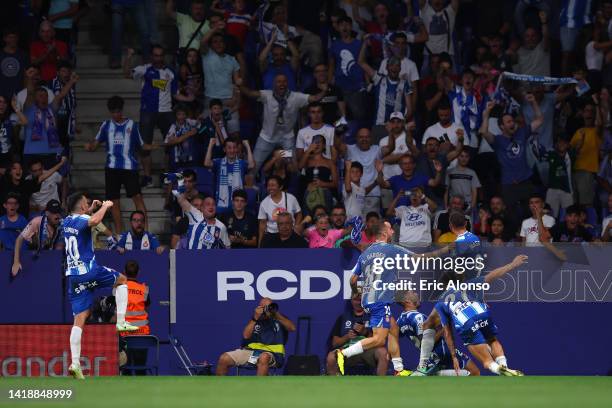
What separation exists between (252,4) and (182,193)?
15.3ft

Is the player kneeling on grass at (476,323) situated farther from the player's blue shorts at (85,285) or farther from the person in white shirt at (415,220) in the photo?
the player's blue shorts at (85,285)

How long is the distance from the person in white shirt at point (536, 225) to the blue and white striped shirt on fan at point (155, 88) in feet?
20.5

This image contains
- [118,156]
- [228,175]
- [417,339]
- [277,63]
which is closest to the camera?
[417,339]

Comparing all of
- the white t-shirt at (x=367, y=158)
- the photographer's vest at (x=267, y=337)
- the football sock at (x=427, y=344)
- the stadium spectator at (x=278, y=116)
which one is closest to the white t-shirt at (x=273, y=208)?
the white t-shirt at (x=367, y=158)

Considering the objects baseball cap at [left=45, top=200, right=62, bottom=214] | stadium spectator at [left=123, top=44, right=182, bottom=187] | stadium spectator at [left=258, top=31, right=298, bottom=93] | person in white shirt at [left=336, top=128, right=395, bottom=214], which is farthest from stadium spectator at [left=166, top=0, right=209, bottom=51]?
baseball cap at [left=45, top=200, right=62, bottom=214]

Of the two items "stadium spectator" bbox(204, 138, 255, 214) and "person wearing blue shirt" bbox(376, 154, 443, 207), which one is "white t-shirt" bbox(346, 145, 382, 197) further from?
"stadium spectator" bbox(204, 138, 255, 214)

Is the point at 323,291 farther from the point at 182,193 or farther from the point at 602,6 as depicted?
the point at 602,6

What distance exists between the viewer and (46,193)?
2077 cm

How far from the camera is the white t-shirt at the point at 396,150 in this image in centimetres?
2092

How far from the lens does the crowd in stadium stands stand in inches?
781

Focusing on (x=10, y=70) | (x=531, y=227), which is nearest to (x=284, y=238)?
(x=531, y=227)

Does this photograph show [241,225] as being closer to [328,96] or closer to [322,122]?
[322,122]

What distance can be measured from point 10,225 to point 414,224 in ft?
19.6

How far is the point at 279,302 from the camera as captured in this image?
62.2 feet
